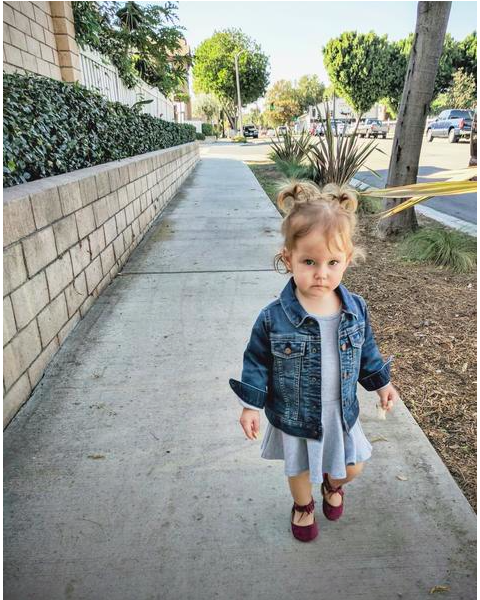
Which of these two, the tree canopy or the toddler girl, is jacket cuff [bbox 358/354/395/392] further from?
the tree canopy

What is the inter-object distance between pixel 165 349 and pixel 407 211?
3.99 meters

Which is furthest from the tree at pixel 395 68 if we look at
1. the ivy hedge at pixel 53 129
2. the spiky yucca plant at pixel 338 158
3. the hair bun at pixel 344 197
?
the hair bun at pixel 344 197

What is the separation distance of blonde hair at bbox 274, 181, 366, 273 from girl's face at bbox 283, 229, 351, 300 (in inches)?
0.7

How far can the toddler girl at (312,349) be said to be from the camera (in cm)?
141

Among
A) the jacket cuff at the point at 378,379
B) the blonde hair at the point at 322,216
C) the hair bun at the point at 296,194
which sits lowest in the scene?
the jacket cuff at the point at 378,379

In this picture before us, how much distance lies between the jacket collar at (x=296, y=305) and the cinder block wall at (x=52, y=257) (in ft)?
4.93

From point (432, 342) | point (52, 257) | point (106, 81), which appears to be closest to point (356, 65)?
point (106, 81)

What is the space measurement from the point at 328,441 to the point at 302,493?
24 centimetres

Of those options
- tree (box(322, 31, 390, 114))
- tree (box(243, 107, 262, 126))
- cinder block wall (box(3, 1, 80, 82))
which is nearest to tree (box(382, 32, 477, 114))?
tree (box(322, 31, 390, 114))

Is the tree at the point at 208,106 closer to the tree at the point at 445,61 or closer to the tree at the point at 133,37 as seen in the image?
the tree at the point at 445,61

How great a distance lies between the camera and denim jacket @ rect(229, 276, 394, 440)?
57.7 inches

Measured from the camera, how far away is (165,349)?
3016 millimetres

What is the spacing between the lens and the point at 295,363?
148 centimetres

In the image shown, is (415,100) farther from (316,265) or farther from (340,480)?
(340,480)
